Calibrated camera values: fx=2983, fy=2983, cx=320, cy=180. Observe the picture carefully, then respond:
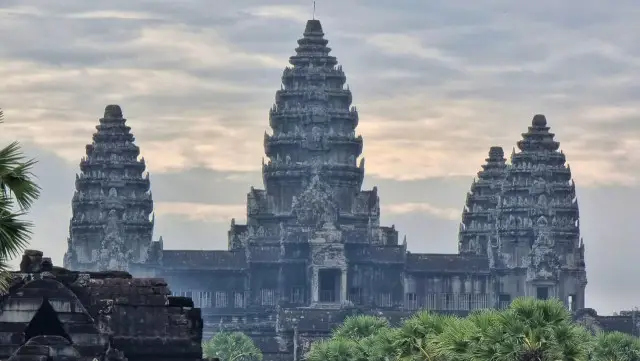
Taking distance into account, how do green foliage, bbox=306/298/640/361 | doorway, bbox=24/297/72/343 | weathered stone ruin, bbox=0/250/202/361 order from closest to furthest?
weathered stone ruin, bbox=0/250/202/361 → doorway, bbox=24/297/72/343 → green foliage, bbox=306/298/640/361

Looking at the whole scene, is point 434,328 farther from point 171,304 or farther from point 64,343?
point 64,343

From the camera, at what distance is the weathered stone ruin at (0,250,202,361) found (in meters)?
73.9

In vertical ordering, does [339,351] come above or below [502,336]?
above

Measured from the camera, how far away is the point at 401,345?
9500 cm

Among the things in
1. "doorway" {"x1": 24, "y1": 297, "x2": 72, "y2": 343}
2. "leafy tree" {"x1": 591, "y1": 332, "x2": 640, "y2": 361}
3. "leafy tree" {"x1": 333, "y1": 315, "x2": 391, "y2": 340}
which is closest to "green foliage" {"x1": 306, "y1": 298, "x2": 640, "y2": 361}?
"doorway" {"x1": 24, "y1": 297, "x2": 72, "y2": 343}

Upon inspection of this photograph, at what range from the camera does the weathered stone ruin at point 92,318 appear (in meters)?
73.9

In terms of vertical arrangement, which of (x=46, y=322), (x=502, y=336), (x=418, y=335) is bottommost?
(x=46, y=322)

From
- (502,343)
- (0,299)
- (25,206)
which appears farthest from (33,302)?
(25,206)

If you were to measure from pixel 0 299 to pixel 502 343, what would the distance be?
521 inches

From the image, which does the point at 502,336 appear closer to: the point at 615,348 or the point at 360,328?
the point at 615,348

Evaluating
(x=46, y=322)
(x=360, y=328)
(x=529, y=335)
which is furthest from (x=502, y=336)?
(x=360, y=328)

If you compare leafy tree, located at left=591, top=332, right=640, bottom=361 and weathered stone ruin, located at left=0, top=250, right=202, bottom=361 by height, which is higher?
leafy tree, located at left=591, top=332, right=640, bottom=361

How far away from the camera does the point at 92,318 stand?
75812 mm

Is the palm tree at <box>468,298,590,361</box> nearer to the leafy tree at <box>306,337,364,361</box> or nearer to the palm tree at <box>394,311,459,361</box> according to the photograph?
the palm tree at <box>394,311,459,361</box>
